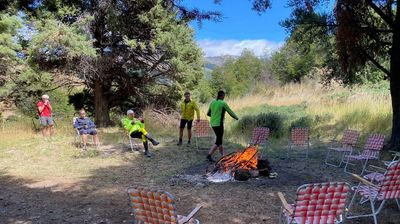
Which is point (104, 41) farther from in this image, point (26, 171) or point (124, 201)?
point (124, 201)

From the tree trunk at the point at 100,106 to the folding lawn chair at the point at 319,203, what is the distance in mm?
14766

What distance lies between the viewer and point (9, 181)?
26.8ft

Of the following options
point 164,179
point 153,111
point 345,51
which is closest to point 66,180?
point 164,179

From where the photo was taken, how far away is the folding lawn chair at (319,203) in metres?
3.99

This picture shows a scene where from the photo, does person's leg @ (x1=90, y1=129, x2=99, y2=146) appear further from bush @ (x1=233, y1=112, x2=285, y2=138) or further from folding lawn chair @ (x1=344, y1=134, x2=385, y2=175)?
folding lawn chair @ (x1=344, y1=134, x2=385, y2=175)

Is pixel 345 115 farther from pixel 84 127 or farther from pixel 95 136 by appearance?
pixel 84 127

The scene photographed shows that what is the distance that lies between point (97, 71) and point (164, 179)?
30.9 ft

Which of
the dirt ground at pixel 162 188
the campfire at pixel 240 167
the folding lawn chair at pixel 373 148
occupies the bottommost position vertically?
the dirt ground at pixel 162 188

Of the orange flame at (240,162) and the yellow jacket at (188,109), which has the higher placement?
the yellow jacket at (188,109)

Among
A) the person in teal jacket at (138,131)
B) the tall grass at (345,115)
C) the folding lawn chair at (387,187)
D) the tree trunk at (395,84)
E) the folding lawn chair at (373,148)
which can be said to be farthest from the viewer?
the tall grass at (345,115)

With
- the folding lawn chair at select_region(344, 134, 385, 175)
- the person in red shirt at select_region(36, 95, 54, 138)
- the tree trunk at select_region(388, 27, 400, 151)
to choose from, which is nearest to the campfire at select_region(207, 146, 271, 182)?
→ the folding lawn chair at select_region(344, 134, 385, 175)

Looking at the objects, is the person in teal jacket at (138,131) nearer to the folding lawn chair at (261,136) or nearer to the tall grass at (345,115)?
the folding lawn chair at (261,136)

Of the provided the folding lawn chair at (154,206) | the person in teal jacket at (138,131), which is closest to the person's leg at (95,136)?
the person in teal jacket at (138,131)

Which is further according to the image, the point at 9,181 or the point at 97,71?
the point at 97,71
